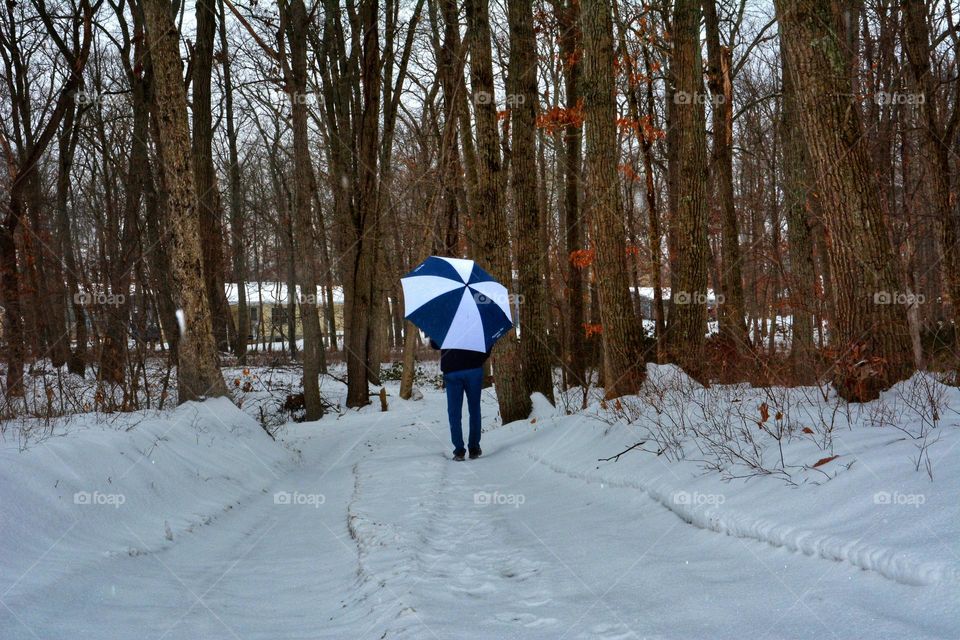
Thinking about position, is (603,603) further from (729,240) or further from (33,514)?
(729,240)

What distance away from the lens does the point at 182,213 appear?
10.1 meters

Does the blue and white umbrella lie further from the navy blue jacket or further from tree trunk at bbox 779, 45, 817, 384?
tree trunk at bbox 779, 45, 817, 384

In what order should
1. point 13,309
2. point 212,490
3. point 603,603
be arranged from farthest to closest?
point 13,309
point 212,490
point 603,603

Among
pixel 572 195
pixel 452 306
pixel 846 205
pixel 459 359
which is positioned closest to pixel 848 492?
pixel 846 205

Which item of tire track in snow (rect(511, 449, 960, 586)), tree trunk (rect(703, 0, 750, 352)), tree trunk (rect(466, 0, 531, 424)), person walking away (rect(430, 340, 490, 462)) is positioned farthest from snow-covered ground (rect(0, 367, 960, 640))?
tree trunk (rect(703, 0, 750, 352))

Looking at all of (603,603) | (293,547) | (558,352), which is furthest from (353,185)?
(603,603)

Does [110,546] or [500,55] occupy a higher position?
[500,55]

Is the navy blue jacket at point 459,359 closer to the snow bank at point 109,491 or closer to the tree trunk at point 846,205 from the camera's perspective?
the snow bank at point 109,491

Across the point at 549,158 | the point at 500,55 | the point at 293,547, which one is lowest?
the point at 293,547

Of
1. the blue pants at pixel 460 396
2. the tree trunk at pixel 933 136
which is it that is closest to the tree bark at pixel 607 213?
the blue pants at pixel 460 396

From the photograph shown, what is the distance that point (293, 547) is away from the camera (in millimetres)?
5266

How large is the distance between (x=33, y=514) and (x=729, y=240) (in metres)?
16.2

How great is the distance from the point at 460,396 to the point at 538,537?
14.1ft

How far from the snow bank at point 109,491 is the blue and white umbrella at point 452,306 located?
277 centimetres
